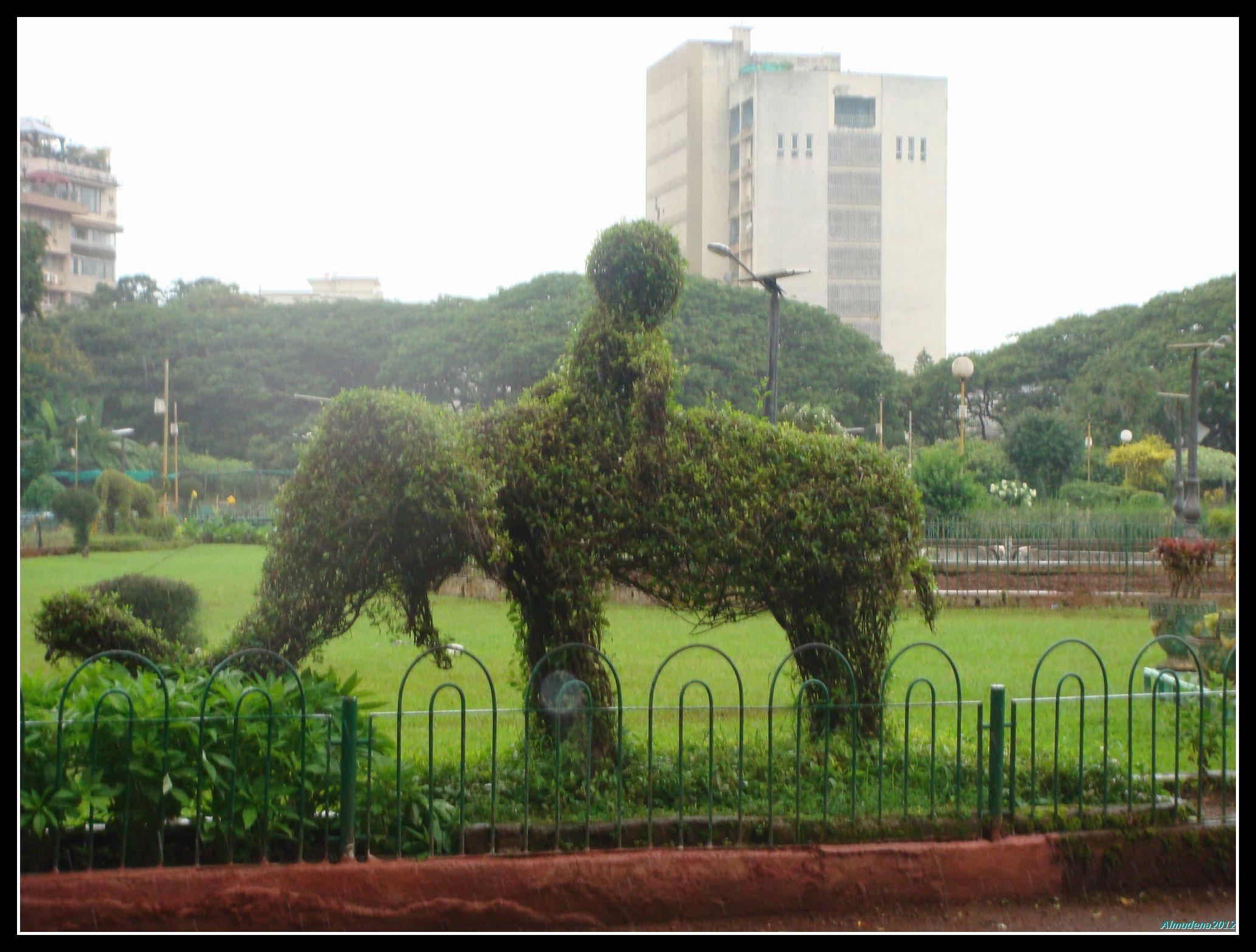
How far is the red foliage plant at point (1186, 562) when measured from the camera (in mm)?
10117

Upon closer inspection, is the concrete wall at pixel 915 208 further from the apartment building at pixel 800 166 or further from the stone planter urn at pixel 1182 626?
the stone planter urn at pixel 1182 626

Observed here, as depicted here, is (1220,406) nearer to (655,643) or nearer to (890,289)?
(890,289)

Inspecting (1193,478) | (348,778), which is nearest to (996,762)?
(348,778)

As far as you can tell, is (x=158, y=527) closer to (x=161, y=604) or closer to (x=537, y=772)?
(x=161, y=604)

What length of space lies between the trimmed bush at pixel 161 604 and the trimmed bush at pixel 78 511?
0.84m

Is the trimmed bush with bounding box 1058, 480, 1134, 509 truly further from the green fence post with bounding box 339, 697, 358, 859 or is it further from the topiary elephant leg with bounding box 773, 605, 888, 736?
the green fence post with bounding box 339, 697, 358, 859

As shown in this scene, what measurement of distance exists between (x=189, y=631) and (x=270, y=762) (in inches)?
50.5

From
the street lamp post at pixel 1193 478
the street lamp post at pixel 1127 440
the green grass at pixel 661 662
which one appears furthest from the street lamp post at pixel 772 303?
the street lamp post at pixel 1127 440

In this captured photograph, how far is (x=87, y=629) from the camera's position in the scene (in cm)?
407

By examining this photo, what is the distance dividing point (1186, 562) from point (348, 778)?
29.8ft

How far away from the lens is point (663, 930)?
144 inches

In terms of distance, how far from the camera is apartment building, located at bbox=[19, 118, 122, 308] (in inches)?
180

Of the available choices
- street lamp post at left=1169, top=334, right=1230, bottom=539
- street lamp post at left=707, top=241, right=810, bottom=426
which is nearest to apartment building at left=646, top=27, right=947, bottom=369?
street lamp post at left=707, top=241, right=810, bottom=426
